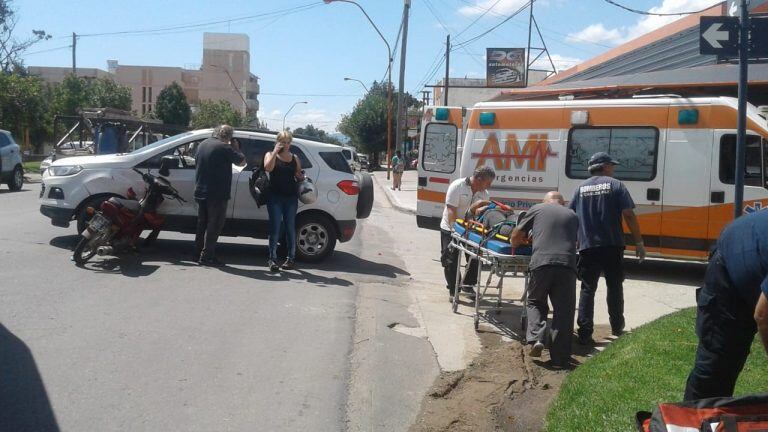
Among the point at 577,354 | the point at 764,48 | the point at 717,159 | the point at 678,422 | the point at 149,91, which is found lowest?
the point at 577,354

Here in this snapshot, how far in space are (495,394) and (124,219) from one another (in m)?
5.88

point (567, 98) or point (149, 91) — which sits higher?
point (149, 91)

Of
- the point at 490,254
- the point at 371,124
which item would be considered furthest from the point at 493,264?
the point at 371,124

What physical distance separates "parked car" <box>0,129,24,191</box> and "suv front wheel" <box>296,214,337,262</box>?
45.2 feet

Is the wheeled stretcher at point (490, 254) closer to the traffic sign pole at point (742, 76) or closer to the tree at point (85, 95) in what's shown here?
the traffic sign pole at point (742, 76)

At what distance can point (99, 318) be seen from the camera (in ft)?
23.4

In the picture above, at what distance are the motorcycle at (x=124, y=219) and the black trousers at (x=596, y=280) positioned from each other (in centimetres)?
568

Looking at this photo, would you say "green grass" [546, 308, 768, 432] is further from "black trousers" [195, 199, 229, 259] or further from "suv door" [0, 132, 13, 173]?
"suv door" [0, 132, 13, 173]

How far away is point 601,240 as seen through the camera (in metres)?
7.50

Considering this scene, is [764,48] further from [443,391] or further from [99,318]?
[99,318]

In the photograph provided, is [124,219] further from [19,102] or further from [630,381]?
[19,102]

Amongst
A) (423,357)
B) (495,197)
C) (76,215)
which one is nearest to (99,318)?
(423,357)

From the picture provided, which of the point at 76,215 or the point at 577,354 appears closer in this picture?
the point at 577,354

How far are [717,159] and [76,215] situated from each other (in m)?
9.21
